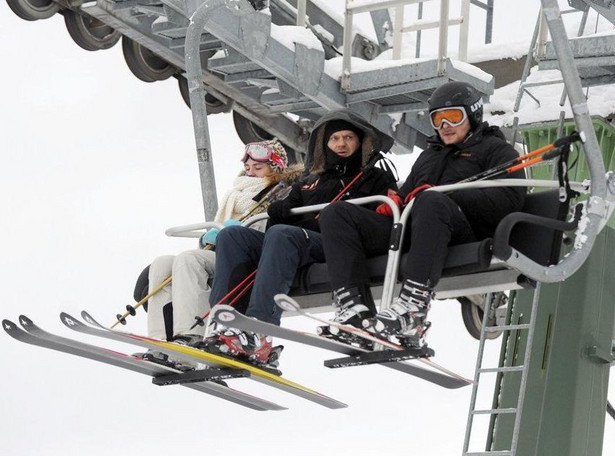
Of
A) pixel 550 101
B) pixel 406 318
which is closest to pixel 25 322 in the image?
pixel 406 318

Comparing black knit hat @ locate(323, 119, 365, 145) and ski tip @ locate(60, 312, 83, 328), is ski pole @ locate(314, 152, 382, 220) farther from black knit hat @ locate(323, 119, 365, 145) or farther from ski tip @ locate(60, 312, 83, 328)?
ski tip @ locate(60, 312, 83, 328)

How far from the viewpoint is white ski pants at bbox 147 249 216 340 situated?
299 inches

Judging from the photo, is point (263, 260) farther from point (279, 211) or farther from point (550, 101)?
point (550, 101)

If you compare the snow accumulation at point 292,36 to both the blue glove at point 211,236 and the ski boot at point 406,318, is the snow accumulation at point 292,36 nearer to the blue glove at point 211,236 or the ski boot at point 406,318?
the blue glove at point 211,236

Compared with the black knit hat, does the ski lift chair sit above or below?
below

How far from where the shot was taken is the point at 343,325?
688cm

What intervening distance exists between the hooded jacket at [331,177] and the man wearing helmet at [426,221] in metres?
0.29

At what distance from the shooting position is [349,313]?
23.0 ft

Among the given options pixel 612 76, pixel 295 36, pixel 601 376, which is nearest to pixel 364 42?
pixel 295 36

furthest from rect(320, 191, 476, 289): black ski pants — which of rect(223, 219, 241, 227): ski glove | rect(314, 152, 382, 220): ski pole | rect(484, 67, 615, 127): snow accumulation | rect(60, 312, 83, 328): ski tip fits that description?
rect(484, 67, 615, 127): snow accumulation

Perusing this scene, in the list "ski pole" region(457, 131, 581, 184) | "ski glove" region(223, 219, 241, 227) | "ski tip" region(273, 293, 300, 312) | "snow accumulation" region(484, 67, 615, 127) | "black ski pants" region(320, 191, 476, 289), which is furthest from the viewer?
"snow accumulation" region(484, 67, 615, 127)

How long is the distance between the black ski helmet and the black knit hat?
19.3 inches

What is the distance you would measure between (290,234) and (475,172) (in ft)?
2.82

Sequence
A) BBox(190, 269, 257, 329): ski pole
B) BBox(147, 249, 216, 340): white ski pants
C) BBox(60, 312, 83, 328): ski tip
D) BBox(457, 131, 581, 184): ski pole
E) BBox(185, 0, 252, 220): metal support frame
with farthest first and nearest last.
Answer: BBox(185, 0, 252, 220): metal support frame → BBox(147, 249, 216, 340): white ski pants → BBox(190, 269, 257, 329): ski pole → BBox(60, 312, 83, 328): ski tip → BBox(457, 131, 581, 184): ski pole
